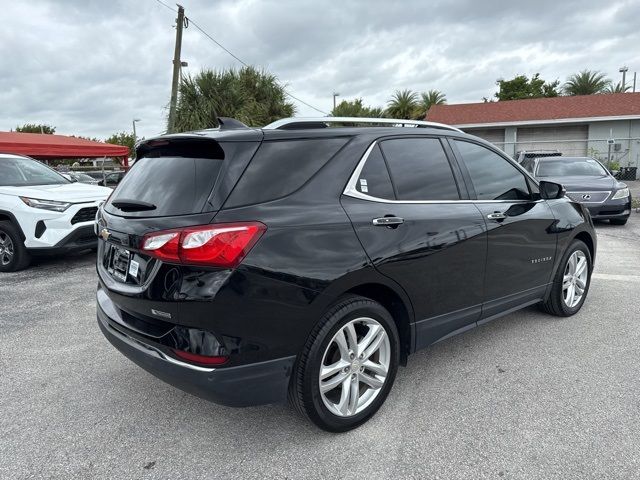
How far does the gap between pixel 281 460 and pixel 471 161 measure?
2.31 metres

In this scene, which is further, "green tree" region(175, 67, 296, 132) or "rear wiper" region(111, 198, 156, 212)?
"green tree" region(175, 67, 296, 132)

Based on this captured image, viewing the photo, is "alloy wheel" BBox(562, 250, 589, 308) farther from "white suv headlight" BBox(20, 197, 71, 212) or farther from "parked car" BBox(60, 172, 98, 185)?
"parked car" BBox(60, 172, 98, 185)

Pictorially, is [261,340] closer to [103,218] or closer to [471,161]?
[103,218]

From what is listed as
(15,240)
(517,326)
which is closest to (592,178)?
(517,326)

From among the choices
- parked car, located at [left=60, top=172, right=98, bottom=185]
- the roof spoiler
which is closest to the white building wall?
parked car, located at [left=60, top=172, right=98, bottom=185]

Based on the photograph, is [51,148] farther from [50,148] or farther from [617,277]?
[617,277]

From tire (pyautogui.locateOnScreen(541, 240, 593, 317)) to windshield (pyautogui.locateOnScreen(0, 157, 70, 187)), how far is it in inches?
272

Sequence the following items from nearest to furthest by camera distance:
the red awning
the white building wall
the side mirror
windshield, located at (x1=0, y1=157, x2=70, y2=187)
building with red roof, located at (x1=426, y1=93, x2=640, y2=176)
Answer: the side mirror, windshield, located at (x1=0, y1=157, x2=70, y2=187), the red awning, the white building wall, building with red roof, located at (x1=426, y1=93, x2=640, y2=176)

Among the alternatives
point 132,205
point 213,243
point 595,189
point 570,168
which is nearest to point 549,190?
point 213,243

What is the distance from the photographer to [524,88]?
1531 inches

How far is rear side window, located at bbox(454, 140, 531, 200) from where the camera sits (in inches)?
131

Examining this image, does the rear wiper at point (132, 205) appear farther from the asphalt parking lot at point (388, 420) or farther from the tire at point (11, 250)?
the tire at point (11, 250)

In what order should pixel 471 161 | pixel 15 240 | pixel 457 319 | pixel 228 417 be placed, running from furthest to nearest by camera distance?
pixel 15 240 < pixel 471 161 < pixel 457 319 < pixel 228 417

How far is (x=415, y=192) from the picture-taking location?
287cm
